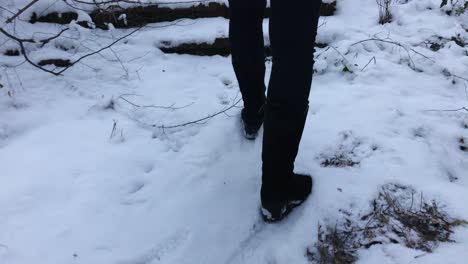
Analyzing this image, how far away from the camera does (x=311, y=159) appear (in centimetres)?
191

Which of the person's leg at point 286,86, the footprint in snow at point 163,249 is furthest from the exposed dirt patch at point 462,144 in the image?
the footprint in snow at point 163,249

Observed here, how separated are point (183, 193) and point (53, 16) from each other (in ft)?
6.68

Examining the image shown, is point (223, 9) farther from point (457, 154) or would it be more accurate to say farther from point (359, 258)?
point (359, 258)

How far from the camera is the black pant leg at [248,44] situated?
5.39ft

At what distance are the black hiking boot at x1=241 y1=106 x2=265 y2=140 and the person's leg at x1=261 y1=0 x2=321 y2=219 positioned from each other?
507 mm

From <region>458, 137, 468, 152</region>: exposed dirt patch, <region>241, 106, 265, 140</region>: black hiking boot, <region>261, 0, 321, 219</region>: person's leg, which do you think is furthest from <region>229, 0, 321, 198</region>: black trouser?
<region>458, 137, 468, 152</region>: exposed dirt patch

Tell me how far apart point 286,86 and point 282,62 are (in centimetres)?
9

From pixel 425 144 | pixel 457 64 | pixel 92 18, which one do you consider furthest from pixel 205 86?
pixel 457 64

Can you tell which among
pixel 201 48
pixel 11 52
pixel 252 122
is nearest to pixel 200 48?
pixel 201 48

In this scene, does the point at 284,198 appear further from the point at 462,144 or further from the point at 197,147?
the point at 462,144

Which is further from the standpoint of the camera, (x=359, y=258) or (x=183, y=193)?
(x=183, y=193)

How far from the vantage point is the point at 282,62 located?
52.4 inches

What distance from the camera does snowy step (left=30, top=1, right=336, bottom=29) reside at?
297cm

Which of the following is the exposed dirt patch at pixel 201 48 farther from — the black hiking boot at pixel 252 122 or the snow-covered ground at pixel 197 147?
the black hiking boot at pixel 252 122
